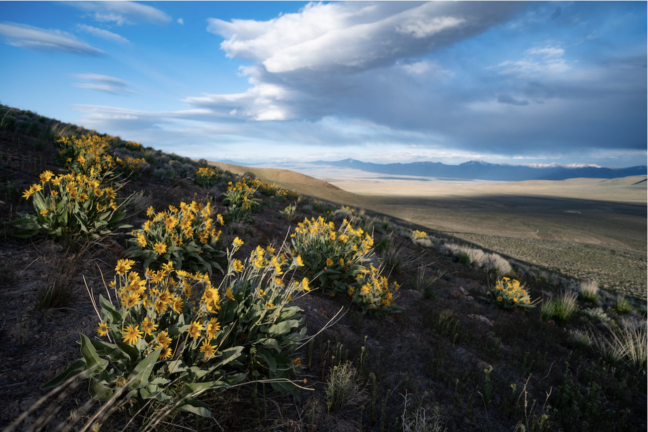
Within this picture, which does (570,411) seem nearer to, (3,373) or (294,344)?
(294,344)

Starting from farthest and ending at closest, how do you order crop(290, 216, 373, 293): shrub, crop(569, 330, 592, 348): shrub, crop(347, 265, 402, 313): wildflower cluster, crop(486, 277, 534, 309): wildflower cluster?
crop(486, 277, 534, 309): wildflower cluster
crop(569, 330, 592, 348): shrub
crop(290, 216, 373, 293): shrub
crop(347, 265, 402, 313): wildflower cluster

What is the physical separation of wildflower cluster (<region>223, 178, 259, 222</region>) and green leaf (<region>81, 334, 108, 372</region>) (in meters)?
4.85

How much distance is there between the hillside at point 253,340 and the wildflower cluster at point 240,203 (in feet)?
0.85

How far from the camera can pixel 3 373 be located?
2.04 metres

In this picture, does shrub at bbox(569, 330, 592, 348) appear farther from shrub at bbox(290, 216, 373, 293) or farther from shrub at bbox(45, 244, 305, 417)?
shrub at bbox(45, 244, 305, 417)

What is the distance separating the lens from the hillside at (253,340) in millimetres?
1964

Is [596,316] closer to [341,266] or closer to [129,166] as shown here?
[341,266]

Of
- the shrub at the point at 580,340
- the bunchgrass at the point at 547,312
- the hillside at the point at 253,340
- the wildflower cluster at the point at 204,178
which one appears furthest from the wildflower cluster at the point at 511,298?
the wildflower cluster at the point at 204,178

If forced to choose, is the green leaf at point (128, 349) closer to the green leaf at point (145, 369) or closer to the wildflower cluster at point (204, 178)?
the green leaf at point (145, 369)

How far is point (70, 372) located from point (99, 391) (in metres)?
0.23

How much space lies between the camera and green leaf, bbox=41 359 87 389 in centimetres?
189

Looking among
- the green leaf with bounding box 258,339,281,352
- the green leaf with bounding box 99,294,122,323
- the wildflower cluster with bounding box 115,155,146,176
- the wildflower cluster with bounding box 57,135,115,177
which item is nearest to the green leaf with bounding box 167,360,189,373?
the green leaf with bounding box 99,294,122,323

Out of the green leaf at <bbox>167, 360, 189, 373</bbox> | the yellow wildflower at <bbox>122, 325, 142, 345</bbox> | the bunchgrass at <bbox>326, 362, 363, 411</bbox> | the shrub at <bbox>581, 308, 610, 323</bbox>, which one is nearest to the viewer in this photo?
the yellow wildflower at <bbox>122, 325, 142, 345</bbox>

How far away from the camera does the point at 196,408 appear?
6.10 feet
